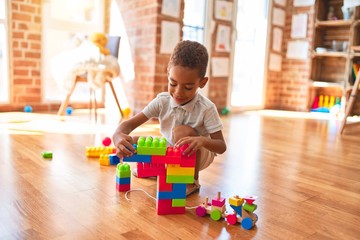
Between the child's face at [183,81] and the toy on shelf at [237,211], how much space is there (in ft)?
1.20

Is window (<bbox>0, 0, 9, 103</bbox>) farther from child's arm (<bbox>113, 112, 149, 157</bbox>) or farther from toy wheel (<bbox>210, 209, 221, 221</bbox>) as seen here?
toy wheel (<bbox>210, 209, 221, 221</bbox>)

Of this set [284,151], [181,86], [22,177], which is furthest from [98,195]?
[284,151]

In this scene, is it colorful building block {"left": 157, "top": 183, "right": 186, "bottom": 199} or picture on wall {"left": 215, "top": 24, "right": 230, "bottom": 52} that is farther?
picture on wall {"left": 215, "top": 24, "right": 230, "bottom": 52}

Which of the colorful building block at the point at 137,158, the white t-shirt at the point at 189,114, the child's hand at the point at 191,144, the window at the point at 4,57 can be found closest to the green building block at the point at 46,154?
the white t-shirt at the point at 189,114

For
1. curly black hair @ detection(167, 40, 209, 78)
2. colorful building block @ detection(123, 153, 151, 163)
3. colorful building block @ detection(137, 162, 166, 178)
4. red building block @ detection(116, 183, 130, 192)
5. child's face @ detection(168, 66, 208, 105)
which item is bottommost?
red building block @ detection(116, 183, 130, 192)

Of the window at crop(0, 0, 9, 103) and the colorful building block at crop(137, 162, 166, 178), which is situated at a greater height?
the window at crop(0, 0, 9, 103)

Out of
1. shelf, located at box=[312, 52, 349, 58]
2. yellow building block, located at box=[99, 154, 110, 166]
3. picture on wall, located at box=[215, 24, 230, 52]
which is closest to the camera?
yellow building block, located at box=[99, 154, 110, 166]

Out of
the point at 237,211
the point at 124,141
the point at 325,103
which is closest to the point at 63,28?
the point at 124,141

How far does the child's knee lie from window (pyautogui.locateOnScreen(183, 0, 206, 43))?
256 centimetres

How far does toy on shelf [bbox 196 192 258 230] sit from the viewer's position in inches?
40.5

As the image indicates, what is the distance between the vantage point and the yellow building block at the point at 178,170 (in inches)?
41.4

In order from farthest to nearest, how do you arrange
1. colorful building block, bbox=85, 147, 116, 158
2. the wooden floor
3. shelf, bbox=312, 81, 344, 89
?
shelf, bbox=312, 81, 344, 89, colorful building block, bbox=85, 147, 116, 158, the wooden floor

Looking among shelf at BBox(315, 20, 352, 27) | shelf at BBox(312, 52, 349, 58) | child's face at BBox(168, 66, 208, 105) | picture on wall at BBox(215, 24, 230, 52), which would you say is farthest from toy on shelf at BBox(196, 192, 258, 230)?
shelf at BBox(315, 20, 352, 27)

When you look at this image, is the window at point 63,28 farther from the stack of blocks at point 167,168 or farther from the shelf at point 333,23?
the shelf at point 333,23
